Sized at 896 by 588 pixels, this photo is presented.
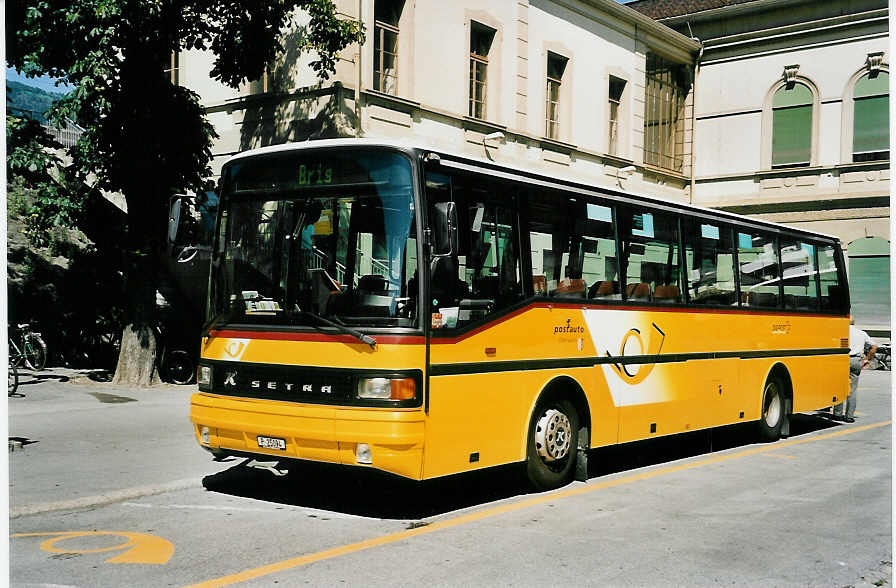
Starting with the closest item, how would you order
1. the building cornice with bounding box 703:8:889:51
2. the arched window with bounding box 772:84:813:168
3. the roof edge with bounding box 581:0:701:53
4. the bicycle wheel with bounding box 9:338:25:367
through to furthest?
the bicycle wheel with bounding box 9:338:25:367, the roof edge with bounding box 581:0:701:53, the building cornice with bounding box 703:8:889:51, the arched window with bounding box 772:84:813:168

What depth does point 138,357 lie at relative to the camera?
693 inches

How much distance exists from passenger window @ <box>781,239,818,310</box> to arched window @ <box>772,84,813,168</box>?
55.3ft

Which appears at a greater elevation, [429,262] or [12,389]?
[429,262]

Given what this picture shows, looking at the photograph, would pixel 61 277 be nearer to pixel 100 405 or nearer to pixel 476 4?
pixel 100 405

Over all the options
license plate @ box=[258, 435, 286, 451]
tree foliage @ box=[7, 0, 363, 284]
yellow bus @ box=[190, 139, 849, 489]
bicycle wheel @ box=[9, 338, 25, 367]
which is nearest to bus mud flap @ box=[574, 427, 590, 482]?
yellow bus @ box=[190, 139, 849, 489]

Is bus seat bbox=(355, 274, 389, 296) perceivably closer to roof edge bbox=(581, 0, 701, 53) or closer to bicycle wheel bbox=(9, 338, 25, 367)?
bicycle wheel bbox=(9, 338, 25, 367)

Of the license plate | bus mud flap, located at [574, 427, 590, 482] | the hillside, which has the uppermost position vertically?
the hillside

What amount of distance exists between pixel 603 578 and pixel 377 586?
1435 mm

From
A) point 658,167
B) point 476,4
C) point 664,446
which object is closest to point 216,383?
point 664,446

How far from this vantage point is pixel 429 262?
7.77m

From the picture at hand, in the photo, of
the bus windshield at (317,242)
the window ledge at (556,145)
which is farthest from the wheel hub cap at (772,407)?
the window ledge at (556,145)

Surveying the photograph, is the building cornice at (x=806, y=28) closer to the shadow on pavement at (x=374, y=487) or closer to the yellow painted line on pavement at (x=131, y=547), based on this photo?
the shadow on pavement at (x=374, y=487)

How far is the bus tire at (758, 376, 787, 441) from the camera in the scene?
13.6 meters

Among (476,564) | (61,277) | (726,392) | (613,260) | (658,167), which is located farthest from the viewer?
(658,167)
